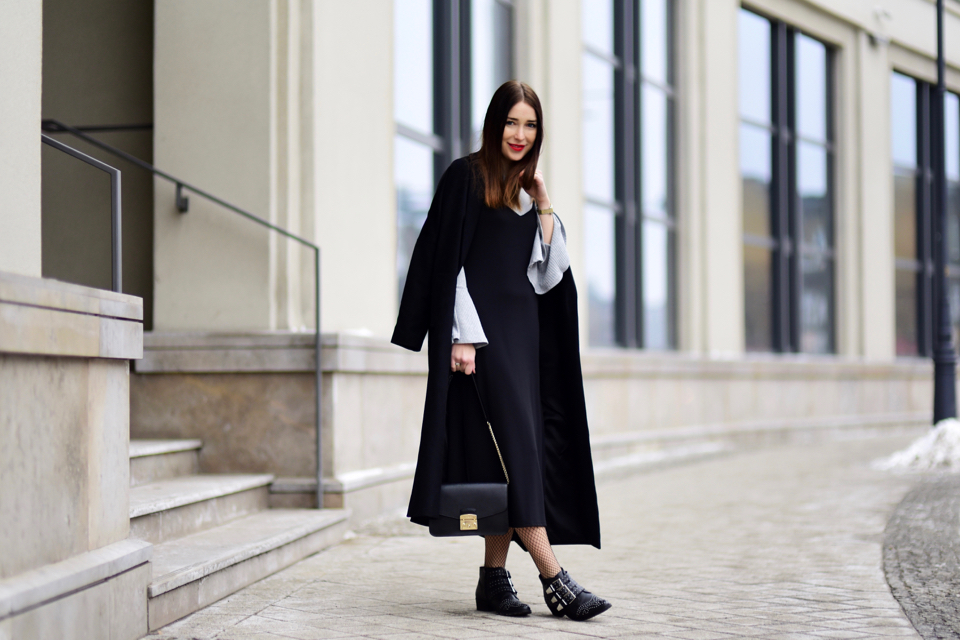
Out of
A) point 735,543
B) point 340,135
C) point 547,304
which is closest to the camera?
point 547,304

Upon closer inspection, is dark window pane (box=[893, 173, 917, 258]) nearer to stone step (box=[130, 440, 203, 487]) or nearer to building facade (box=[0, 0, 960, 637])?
building facade (box=[0, 0, 960, 637])

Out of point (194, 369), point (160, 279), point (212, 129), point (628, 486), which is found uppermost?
point (212, 129)

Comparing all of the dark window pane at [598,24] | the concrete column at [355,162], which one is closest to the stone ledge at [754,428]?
the concrete column at [355,162]

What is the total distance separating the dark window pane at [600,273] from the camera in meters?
11.6

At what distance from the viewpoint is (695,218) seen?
44.3 feet

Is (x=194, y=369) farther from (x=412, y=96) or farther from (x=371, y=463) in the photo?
(x=412, y=96)

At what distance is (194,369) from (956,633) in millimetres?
4164

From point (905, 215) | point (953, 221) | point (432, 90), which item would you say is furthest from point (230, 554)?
point (953, 221)

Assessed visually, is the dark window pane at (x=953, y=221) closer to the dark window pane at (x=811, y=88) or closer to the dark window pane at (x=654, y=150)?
the dark window pane at (x=811, y=88)

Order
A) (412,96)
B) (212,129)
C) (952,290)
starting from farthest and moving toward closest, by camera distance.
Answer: (952,290) → (412,96) → (212,129)

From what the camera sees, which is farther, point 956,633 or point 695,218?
point 695,218

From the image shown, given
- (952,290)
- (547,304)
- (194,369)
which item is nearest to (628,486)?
(194,369)

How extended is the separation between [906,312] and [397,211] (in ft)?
43.7

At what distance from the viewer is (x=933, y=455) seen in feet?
33.2
